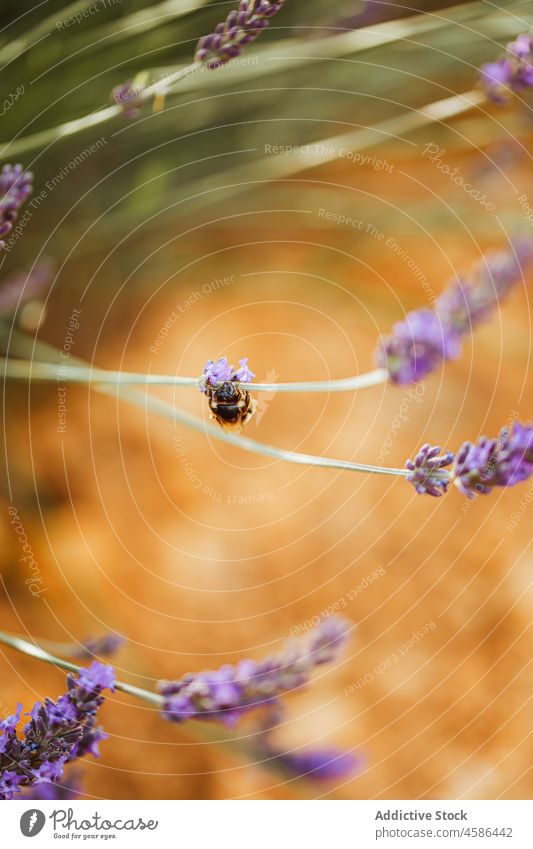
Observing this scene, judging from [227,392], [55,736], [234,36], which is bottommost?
[55,736]

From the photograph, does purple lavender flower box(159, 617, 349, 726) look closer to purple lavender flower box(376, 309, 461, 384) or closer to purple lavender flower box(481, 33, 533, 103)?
purple lavender flower box(376, 309, 461, 384)

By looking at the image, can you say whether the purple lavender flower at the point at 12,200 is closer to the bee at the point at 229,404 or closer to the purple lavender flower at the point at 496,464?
the bee at the point at 229,404

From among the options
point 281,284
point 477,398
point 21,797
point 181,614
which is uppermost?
point 281,284

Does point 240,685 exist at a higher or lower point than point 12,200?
lower

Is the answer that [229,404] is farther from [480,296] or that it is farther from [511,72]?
[511,72]

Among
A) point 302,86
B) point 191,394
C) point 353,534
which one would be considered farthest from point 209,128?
point 353,534

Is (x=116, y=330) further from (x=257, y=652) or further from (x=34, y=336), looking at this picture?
(x=257, y=652)

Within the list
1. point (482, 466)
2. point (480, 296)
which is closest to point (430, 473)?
point (482, 466)
